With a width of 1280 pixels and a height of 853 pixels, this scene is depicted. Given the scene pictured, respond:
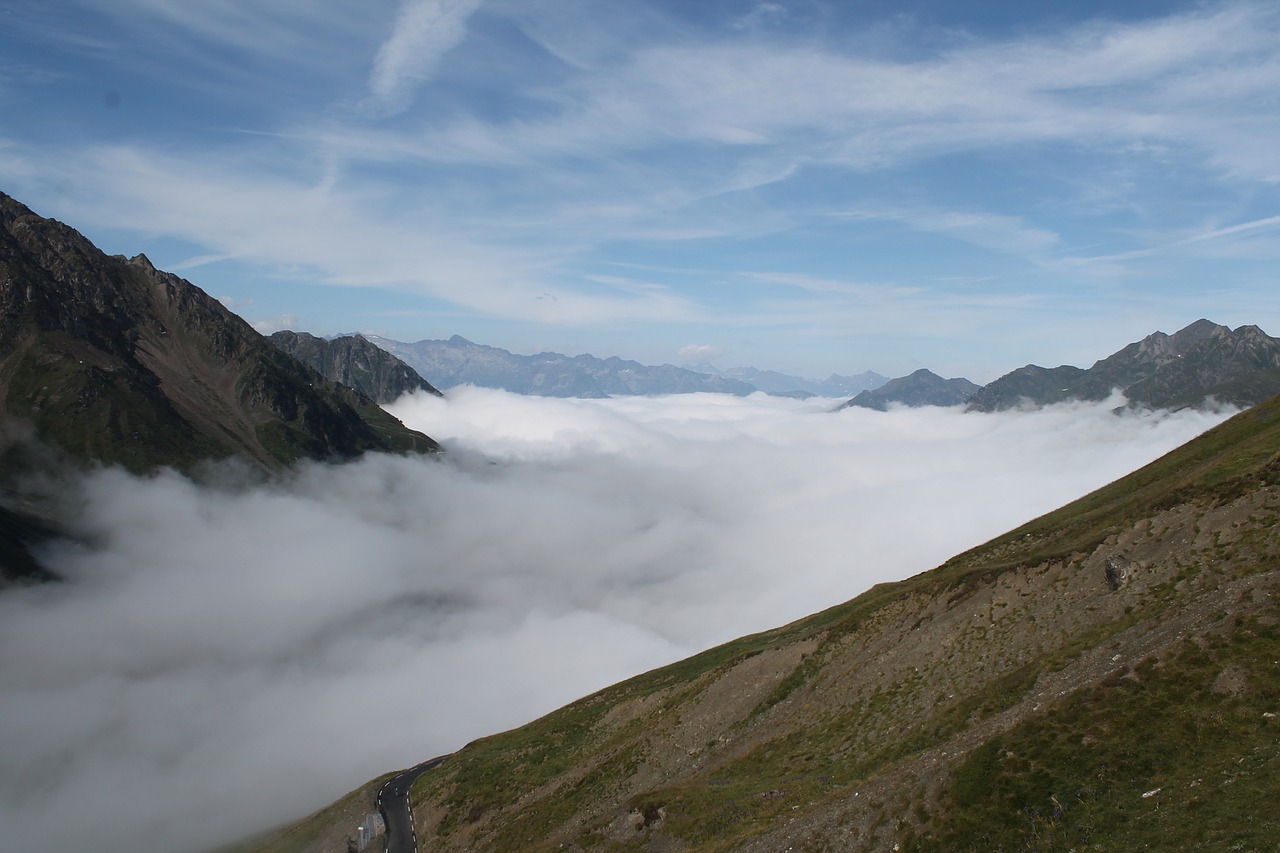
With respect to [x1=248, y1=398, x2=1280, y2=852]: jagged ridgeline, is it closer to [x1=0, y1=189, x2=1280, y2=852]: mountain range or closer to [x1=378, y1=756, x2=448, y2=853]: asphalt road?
[x1=0, y1=189, x2=1280, y2=852]: mountain range

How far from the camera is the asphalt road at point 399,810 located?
285 ft

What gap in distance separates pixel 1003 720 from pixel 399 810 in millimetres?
87171

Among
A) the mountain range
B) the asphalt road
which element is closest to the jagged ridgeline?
the mountain range

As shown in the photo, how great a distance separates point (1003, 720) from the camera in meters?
42.3

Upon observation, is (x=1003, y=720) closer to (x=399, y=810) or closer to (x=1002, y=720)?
(x=1002, y=720)

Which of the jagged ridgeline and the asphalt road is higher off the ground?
the jagged ridgeline

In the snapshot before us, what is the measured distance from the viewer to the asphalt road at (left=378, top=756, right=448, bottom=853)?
86894mm

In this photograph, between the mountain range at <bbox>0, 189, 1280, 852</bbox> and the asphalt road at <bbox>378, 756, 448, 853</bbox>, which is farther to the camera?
the asphalt road at <bbox>378, 756, 448, 853</bbox>

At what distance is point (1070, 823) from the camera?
30938 millimetres

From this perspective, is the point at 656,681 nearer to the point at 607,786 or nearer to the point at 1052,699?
the point at 607,786

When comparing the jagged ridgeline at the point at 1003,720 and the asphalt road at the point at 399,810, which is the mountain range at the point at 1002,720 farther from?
the asphalt road at the point at 399,810

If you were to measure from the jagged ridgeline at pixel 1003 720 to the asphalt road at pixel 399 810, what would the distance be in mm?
2270

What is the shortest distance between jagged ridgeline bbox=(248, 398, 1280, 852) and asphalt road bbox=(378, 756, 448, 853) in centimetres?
227

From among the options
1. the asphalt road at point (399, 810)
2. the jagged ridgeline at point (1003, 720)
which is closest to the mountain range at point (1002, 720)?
the jagged ridgeline at point (1003, 720)
